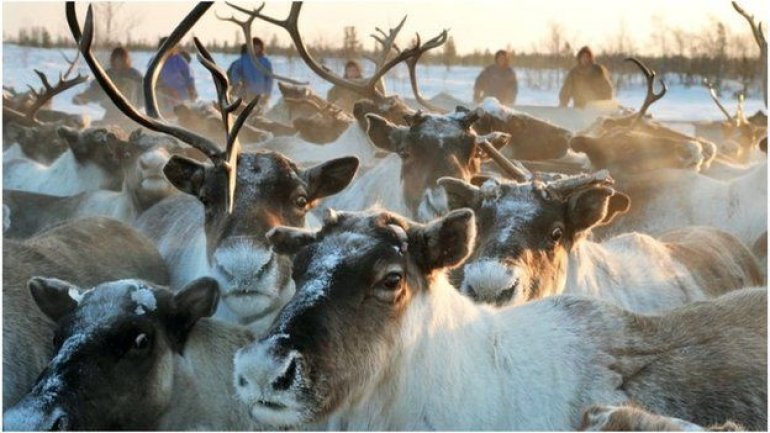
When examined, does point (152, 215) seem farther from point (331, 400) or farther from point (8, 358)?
point (331, 400)

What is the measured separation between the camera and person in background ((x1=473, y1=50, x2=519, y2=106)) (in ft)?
47.9

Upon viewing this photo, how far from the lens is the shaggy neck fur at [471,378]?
432cm

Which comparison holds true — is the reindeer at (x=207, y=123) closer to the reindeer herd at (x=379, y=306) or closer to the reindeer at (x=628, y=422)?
the reindeer herd at (x=379, y=306)

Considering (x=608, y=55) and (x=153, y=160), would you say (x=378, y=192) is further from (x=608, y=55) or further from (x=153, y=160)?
(x=608, y=55)

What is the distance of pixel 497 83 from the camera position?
14648 mm

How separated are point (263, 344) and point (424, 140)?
3.87 metres

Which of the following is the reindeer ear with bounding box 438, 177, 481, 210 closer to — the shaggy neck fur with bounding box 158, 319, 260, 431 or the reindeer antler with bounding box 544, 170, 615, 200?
the reindeer antler with bounding box 544, 170, 615, 200

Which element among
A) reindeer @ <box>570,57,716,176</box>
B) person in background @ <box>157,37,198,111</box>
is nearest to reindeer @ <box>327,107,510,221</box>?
reindeer @ <box>570,57,716,176</box>

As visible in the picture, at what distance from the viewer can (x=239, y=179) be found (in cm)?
592

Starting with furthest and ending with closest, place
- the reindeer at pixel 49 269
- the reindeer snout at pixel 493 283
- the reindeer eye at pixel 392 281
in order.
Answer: the reindeer snout at pixel 493 283, the reindeer at pixel 49 269, the reindeer eye at pixel 392 281

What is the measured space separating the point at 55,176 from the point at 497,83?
20.6 ft

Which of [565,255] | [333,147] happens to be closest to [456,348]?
[565,255]

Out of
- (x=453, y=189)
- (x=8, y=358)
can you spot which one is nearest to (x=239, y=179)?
(x=453, y=189)

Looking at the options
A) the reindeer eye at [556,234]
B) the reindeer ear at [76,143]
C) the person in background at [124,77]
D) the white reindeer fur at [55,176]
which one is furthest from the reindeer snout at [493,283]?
the person in background at [124,77]
